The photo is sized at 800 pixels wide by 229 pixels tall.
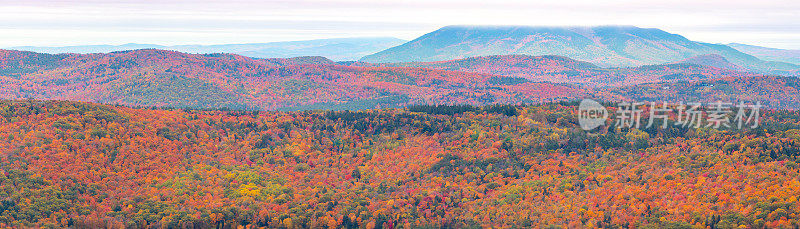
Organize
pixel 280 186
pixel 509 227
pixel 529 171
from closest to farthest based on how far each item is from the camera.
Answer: pixel 509 227 → pixel 280 186 → pixel 529 171

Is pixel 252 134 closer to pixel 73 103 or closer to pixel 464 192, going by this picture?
pixel 73 103

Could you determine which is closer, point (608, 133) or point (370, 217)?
point (370, 217)

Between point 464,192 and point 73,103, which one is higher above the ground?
point 73,103

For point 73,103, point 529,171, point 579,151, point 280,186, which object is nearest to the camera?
point 280,186

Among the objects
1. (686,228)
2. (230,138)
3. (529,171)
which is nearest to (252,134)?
(230,138)

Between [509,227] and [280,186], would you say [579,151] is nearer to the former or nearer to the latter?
[509,227]

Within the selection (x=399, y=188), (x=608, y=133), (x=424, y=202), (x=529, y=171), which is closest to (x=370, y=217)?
(x=424, y=202)
